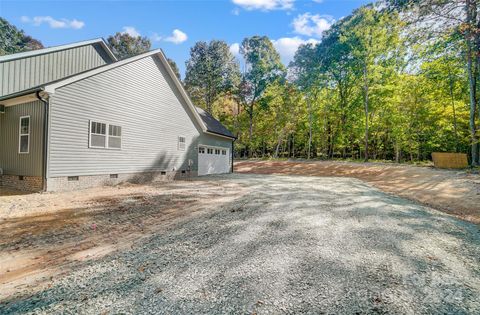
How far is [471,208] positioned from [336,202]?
4.17 meters

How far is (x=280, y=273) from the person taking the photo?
111 inches

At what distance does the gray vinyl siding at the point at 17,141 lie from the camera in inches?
308

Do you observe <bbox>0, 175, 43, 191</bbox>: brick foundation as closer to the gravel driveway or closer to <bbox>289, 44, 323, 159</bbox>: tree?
the gravel driveway

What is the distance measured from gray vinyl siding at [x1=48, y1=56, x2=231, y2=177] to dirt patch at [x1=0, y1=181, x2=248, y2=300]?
1.70 m

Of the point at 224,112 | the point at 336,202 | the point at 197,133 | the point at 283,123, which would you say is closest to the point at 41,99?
the point at 197,133

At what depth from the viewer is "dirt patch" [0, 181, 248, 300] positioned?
296cm

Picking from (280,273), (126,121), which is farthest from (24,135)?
(280,273)

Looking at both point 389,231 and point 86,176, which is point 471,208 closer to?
point 389,231

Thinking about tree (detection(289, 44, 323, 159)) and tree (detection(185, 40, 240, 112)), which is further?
tree (detection(185, 40, 240, 112))

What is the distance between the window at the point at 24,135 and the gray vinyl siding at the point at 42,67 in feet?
10.9

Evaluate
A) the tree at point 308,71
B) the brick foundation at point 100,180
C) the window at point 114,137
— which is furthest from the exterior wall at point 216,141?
the tree at point 308,71

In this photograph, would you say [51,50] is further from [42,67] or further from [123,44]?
[123,44]

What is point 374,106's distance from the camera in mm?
25125

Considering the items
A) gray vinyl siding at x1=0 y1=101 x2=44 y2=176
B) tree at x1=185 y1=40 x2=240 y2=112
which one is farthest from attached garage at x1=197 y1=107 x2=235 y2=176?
tree at x1=185 y1=40 x2=240 y2=112
